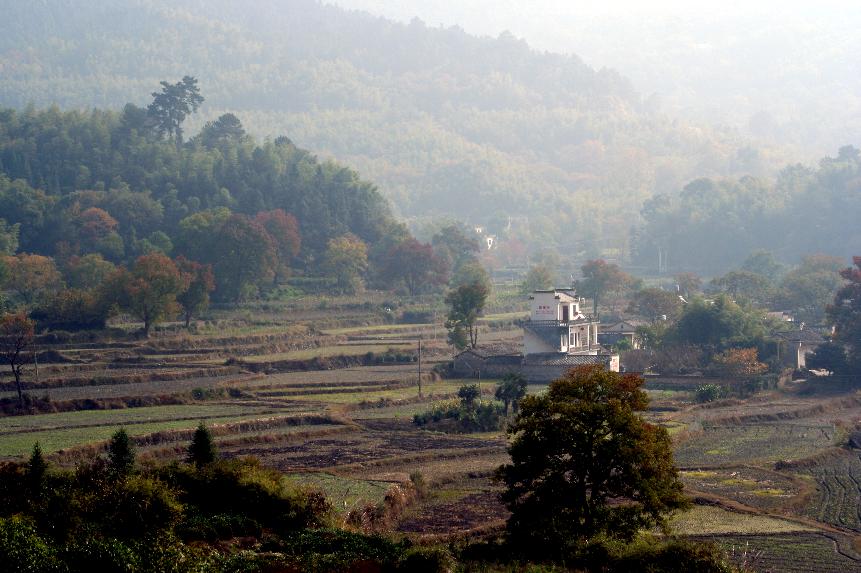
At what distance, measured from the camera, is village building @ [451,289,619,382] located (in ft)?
175

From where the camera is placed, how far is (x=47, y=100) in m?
192

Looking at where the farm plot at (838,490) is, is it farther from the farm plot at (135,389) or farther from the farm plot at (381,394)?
the farm plot at (135,389)

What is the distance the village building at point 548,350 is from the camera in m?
53.4

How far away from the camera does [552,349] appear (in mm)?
56531

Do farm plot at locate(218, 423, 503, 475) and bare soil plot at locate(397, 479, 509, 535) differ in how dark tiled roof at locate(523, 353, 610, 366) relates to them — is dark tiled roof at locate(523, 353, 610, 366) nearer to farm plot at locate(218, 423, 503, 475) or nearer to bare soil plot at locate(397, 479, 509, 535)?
farm plot at locate(218, 423, 503, 475)

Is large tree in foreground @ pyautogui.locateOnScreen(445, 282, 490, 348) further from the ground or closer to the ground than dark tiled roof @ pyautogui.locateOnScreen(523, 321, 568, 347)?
further from the ground

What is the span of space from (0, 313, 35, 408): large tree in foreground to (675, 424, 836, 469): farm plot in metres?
22.9

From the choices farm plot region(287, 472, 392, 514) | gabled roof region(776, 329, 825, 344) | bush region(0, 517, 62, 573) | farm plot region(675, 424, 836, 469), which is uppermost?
gabled roof region(776, 329, 825, 344)

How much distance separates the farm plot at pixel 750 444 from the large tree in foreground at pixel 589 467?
11335 millimetres

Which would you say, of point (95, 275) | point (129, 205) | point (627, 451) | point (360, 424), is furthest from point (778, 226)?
point (627, 451)

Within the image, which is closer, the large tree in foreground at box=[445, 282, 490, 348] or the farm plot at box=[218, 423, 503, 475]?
the farm plot at box=[218, 423, 503, 475]

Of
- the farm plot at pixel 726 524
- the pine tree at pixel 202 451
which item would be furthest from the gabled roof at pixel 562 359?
the pine tree at pixel 202 451

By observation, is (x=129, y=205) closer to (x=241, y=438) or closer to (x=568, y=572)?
(x=241, y=438)

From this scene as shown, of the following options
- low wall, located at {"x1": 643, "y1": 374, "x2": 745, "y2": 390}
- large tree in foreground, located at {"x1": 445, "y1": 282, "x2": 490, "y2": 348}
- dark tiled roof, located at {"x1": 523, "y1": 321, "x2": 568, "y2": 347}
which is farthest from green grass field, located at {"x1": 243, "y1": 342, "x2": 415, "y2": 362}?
low wall, located at {"x1": 643, "y1": 374, "x2": 745, "y2": 390}
